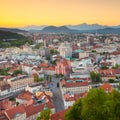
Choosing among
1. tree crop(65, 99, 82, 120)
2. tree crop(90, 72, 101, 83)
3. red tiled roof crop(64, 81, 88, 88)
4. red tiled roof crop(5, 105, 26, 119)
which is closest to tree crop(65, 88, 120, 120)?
tree crop(65, 99, 82, 120)

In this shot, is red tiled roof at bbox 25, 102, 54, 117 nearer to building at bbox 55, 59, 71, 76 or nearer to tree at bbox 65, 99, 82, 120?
tree at bbox 65, 99, 82, 120

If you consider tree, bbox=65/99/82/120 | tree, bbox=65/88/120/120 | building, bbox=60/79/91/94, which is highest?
tree, bbox=65/88/120/120

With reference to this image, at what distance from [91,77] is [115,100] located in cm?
976

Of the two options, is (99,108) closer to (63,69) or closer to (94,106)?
(94,106)

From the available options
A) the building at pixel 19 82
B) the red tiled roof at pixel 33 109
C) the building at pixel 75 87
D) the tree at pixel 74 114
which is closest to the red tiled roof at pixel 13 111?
the red tiled roof at pixel 33 109

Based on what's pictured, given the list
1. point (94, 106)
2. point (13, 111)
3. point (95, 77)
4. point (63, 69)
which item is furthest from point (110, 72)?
point (94, 106)

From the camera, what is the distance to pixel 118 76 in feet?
53.7

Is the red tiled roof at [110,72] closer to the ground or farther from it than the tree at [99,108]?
closer to the ground

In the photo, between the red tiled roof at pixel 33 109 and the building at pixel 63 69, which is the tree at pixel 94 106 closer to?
the red tiled roof at pixel 33 109

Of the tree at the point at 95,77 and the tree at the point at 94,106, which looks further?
the tree at the point at 95,77

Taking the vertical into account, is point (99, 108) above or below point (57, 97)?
above

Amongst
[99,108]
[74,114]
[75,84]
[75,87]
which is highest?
[99,108]

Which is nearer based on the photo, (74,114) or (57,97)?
(74,114)

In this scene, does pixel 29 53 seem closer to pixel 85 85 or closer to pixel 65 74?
pixel 65 74
